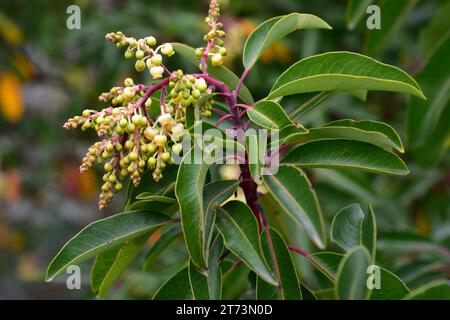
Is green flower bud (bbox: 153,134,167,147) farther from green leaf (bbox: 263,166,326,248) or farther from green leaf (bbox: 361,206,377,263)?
green leaf (bbox: 361,206,377,263)

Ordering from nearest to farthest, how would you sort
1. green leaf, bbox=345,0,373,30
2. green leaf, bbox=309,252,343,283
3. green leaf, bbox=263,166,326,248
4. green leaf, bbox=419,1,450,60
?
green leaf, bbox=263,166,326,248 < green leaf, bbox=309,252,343,283 < green leaf, bbox=345,0,373,30 < green leaf, bbox=419,1,450,60

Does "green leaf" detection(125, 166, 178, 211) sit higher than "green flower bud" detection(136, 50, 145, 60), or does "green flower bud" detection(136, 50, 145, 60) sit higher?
"green flower bud" detection(136, 50, 145, 60)

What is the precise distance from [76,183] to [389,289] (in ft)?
8.84

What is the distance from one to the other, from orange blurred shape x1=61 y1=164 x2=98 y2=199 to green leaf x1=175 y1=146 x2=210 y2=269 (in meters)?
2.40

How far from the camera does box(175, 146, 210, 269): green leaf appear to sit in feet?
2.76

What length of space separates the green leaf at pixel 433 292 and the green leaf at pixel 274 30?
0.40 metres

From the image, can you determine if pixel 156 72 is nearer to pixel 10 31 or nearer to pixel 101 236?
pixel 101 236

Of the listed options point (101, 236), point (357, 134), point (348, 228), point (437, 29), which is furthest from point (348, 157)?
point (437, 29)

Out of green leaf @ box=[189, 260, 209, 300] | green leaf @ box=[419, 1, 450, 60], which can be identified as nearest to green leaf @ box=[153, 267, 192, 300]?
green leaf @ box=[189, 260, 209, 300]

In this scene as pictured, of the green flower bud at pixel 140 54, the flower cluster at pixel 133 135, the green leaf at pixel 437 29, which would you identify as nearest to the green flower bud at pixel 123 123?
the flower cluster at pixel 133 135

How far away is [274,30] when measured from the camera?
0.97 metres

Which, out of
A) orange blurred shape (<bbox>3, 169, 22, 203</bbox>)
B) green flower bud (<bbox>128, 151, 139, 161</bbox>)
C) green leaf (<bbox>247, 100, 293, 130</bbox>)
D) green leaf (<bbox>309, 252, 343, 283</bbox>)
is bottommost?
green leaf (<bbox>309, 252, 343, 283</bbox>)

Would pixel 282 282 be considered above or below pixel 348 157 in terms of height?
below

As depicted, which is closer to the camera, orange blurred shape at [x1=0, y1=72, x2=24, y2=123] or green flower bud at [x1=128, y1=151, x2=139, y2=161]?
green flower bud at [x1=128, y1=151, x2=139, y2=161]
